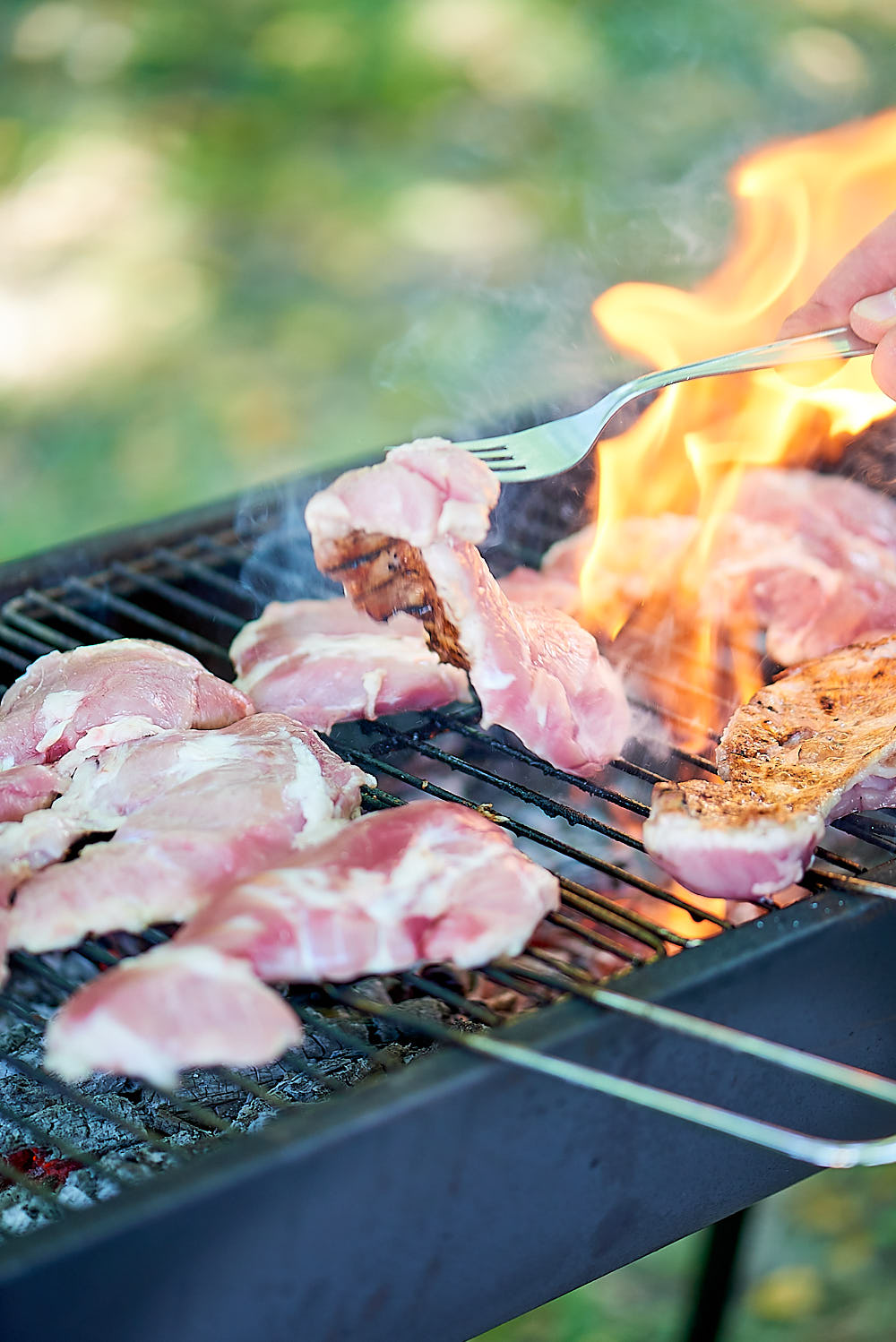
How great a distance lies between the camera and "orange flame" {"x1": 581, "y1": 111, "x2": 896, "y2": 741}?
3.12 meters

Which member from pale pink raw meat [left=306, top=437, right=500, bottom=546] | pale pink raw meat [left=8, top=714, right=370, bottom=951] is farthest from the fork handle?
pale pink raw meat [left=8, top=714, right=370, bottom=951]

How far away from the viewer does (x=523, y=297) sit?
383cm

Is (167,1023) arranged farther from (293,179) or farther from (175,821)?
(293,179)

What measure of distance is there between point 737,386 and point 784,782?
1548 mm

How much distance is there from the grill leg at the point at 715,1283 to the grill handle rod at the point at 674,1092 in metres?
1.31

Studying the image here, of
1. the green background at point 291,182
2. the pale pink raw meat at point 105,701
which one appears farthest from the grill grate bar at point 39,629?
the green background at point 291,182

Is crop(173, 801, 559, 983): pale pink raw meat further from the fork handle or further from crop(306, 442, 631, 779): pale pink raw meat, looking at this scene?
the fork handle

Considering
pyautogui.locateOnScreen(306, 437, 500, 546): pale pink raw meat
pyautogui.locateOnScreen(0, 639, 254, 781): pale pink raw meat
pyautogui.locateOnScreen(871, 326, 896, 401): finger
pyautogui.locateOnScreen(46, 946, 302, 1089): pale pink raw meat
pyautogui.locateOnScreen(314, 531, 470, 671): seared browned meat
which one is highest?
pyautogui.locateOnScreen(871, 326, 896, 401): finger

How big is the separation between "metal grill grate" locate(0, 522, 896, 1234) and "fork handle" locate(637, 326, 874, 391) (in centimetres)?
74

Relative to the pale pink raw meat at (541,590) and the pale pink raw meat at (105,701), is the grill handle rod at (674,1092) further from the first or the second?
the pale pink raw meat at (541,590)

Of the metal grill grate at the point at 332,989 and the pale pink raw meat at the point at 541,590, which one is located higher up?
the pale pink raw meat at the point at 541,590

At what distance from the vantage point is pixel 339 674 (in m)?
2.66

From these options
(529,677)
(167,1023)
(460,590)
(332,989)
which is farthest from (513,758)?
(167,1023)

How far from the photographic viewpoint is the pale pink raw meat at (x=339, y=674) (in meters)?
2.64
